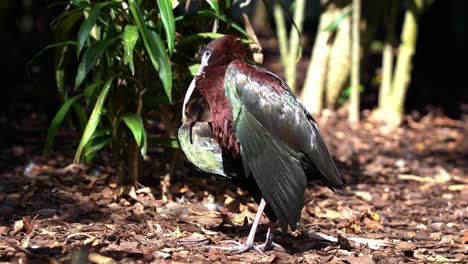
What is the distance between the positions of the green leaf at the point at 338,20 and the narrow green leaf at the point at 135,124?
2801 mm

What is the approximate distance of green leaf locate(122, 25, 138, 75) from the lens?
4.10 metres

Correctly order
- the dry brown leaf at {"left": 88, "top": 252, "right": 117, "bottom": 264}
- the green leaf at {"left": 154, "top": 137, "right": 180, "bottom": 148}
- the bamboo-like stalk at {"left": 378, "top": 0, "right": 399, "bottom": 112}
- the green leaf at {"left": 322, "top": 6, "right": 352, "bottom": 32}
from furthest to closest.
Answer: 1. the bamboo-like stalk at {"left": 378, "top": 0, "right": 399, "bottom": 112}
2. the green leaf at {"left": 322, "top": 6, "right": 352, "bottom": 32}
3. the green leaf at {"left": 154, "top": 137, "right": 180, "bottom": 148}
4. the dry brown leaf at {"left": 88, "top": 252, "right": 117, "bottom": 264}

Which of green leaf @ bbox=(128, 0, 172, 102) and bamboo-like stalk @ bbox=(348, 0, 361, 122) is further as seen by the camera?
bamboo-like stalk @ bbox=(348, 0, 361, 122)

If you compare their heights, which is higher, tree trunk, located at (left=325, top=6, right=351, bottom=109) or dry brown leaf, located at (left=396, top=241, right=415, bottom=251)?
tree trunk, located at (left=325, top=6, right=351, bottom=109)

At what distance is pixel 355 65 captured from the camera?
7.82m

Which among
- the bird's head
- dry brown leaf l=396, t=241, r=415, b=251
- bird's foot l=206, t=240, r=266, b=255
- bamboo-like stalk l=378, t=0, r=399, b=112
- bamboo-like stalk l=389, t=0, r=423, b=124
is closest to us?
bird's foot l=206, t=240, r=266, b=255

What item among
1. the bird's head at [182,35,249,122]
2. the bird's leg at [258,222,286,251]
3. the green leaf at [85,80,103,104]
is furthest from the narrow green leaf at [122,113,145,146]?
the bird's leg at [258,222,286,251]

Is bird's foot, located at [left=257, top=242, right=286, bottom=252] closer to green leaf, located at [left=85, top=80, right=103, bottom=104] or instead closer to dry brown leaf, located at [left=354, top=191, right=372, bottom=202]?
green leaf, located at [left=85, top=80, right=103, bottom=104]

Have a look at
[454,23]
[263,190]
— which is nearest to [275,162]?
[263,190]

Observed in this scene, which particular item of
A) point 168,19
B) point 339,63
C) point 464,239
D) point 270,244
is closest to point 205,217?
point 270,244

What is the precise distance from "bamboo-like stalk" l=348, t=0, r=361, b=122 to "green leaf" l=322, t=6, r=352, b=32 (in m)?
0.10

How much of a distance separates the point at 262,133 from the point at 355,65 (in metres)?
4.00

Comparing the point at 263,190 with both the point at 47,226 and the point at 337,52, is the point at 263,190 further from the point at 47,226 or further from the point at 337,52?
the point at 337,52

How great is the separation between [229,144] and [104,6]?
1.10 meters
